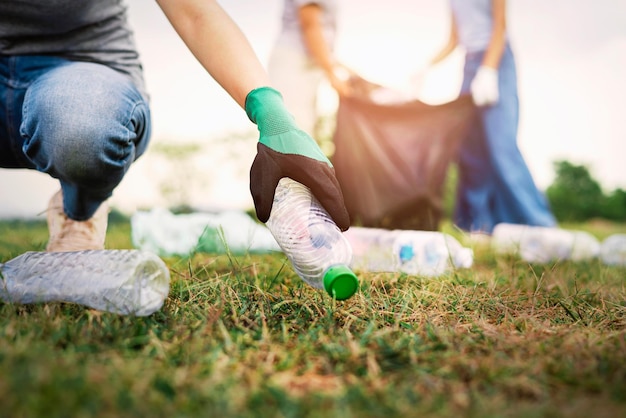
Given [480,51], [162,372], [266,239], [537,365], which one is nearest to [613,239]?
[480,51]

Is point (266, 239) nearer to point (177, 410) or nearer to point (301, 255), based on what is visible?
point (301, 255)

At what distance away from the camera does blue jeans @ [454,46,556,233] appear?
396cm

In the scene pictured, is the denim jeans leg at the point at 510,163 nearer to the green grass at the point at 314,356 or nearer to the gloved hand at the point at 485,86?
the gloved hand at the point at 485,86

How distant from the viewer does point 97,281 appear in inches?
49.0

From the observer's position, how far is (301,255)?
1220mm

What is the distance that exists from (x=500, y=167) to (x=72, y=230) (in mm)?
3150

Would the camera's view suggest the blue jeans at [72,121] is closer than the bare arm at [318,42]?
Yes

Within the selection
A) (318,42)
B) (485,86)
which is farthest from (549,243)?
(318,42)

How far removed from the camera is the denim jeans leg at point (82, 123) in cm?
153

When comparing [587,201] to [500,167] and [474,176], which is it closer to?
[474,176]

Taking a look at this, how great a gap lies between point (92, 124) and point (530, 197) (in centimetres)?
345

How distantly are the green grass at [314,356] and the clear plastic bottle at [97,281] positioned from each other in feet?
0.12

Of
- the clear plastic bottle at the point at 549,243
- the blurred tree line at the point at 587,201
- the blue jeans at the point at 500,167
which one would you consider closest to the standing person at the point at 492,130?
the blue jeans at the point at 500,167

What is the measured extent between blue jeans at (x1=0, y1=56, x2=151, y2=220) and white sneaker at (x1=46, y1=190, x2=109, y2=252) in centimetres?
17
